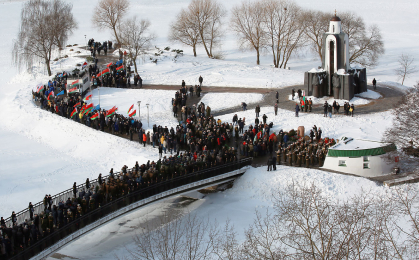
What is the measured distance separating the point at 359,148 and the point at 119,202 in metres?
13.3

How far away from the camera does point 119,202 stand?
26.2 meters

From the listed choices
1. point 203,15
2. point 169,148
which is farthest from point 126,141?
point 203,15

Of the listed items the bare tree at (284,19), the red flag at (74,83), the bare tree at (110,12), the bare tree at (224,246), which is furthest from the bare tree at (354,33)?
the bare tree at (224,246)

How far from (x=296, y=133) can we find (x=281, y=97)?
873 centimetres

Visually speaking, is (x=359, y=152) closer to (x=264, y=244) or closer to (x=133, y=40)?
(x=264, y=244)

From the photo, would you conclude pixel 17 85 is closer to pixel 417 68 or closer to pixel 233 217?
pixel 233 217

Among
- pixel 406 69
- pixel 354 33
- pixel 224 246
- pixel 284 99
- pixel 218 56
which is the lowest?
pixel 224 246

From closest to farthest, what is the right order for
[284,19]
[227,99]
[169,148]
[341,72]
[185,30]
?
[169,148] → [341,72] → [227,99] → [284,19] → [185,30]

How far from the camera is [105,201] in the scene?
26.0 metres

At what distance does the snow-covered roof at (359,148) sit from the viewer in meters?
31.4

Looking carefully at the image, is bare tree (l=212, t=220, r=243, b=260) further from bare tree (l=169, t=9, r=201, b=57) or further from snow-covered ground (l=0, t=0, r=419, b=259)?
bare tree (l=169, t=9, r=201, b=57)

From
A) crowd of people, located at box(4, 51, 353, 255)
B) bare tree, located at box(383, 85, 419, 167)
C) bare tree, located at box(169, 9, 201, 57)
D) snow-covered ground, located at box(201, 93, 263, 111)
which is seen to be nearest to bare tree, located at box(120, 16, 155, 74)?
bare tree, located at box(169, 9, 201, 57)

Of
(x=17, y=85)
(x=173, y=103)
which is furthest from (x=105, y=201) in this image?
(x=17, y=85)

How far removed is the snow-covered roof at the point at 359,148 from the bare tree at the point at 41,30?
95.2 feet
